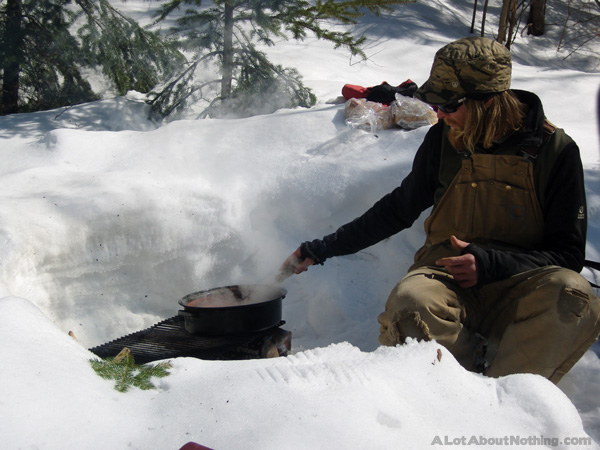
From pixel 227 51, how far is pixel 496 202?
4.54 m

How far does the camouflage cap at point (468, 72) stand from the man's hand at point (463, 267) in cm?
66

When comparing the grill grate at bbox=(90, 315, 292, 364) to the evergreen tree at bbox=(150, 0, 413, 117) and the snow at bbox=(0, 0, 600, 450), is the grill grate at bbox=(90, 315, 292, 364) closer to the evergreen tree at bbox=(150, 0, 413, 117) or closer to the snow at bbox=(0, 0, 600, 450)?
the snow at bbox=(0, 0, 600, 450)

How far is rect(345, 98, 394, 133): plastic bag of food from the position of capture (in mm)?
4695

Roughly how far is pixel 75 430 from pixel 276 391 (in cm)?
54

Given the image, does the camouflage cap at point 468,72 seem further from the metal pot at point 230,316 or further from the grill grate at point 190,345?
the grill grate at point 190,345

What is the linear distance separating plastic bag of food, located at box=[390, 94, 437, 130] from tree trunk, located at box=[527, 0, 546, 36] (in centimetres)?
829

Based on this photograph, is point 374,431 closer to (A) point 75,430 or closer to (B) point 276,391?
(B) point 276,391

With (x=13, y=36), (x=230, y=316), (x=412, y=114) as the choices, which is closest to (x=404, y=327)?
(x=230, y=316)

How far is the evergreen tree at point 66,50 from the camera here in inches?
241

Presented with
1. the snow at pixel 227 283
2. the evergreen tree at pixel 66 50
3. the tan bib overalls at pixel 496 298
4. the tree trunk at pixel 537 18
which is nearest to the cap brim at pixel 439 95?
the tan bib overalls at pixel 496 298

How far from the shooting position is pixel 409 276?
258cm

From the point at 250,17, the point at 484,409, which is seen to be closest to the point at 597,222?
the point at 484,409

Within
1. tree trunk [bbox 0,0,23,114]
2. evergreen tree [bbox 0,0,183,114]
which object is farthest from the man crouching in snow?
tree trunk [bbox 0,0,23,114]

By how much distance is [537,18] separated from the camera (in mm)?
11555
